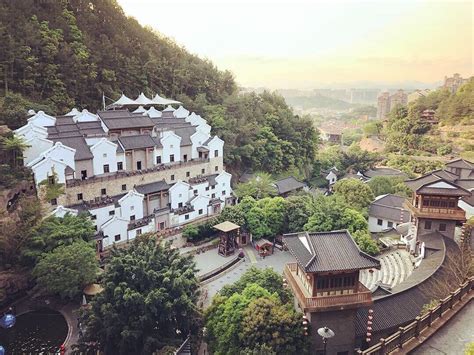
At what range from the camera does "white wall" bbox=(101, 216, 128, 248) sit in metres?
20.4

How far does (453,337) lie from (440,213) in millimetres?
11226

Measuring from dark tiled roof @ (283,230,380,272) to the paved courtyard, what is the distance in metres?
7.73

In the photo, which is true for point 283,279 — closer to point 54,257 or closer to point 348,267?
point 348,267

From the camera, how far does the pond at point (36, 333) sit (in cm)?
1440

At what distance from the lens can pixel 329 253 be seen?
1239 centimetres

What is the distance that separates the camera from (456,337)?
945 cm

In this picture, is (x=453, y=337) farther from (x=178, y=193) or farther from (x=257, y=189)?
(x=257, y=189)

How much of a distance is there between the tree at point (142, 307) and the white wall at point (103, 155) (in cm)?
929

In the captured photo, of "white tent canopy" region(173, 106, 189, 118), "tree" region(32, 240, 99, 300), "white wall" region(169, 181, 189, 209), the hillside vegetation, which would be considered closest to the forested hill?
the hillside vegetation

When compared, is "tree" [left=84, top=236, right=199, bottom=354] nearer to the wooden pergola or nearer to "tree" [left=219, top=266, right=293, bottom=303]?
"tree" [left=219, top=266, right=293, bottom=303]

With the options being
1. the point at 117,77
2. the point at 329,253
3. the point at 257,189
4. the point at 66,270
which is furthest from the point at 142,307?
the point at 117,77

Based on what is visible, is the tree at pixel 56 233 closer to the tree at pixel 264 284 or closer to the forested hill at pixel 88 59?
the tree at pixel 264 284

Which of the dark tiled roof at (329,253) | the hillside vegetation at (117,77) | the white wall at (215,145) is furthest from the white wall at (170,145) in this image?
the dark tiled roof at (329,253)

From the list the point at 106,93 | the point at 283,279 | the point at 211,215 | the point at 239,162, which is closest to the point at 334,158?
the point at 239,162
